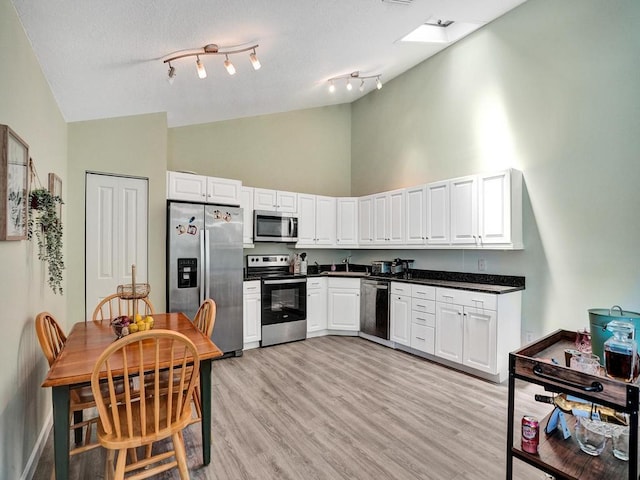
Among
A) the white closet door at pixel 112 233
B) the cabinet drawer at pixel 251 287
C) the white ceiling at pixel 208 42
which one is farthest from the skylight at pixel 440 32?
the white closet door at pixel 112 233

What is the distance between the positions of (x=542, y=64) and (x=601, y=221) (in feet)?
5.66

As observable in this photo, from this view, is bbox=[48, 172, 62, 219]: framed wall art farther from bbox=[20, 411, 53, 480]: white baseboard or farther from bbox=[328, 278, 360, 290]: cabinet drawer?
bbox=[328, 278, 360, 290]: cabinet drawer

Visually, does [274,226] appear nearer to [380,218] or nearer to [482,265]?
[380,218]

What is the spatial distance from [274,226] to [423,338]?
245 cm

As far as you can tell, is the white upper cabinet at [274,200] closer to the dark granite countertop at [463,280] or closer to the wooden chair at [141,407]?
the dark granite countertop at [463,280]

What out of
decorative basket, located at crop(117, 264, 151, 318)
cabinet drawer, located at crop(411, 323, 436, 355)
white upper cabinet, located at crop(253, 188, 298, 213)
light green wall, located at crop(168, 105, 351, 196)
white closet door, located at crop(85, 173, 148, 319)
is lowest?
cabinet drawer, located at crop(411, 323, 436, 355)

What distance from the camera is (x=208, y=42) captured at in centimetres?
258

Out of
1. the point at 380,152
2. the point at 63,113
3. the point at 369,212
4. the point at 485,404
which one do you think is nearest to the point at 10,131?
the point at 63,113

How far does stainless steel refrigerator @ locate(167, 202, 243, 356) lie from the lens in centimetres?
372

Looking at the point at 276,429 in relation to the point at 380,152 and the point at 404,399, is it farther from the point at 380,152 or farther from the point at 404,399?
the point at 380,152

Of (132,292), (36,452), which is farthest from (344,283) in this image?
(36,452)

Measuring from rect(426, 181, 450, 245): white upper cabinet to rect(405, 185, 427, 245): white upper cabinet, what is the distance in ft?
0.21

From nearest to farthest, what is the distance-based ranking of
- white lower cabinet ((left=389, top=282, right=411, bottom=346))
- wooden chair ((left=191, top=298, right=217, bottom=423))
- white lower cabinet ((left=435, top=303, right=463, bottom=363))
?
wooden chair ((left=191, top=298, right=217, bottom=423)) → white lower cabinet ((left=435, top=303, right=463, bottom=363)) → white lower cabinet ((left=389, top=282, right=411, bottom=346))

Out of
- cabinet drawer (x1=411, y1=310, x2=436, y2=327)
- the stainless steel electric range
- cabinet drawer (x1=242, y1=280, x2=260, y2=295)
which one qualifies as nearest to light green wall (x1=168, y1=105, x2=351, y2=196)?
the stainless steel electric range
